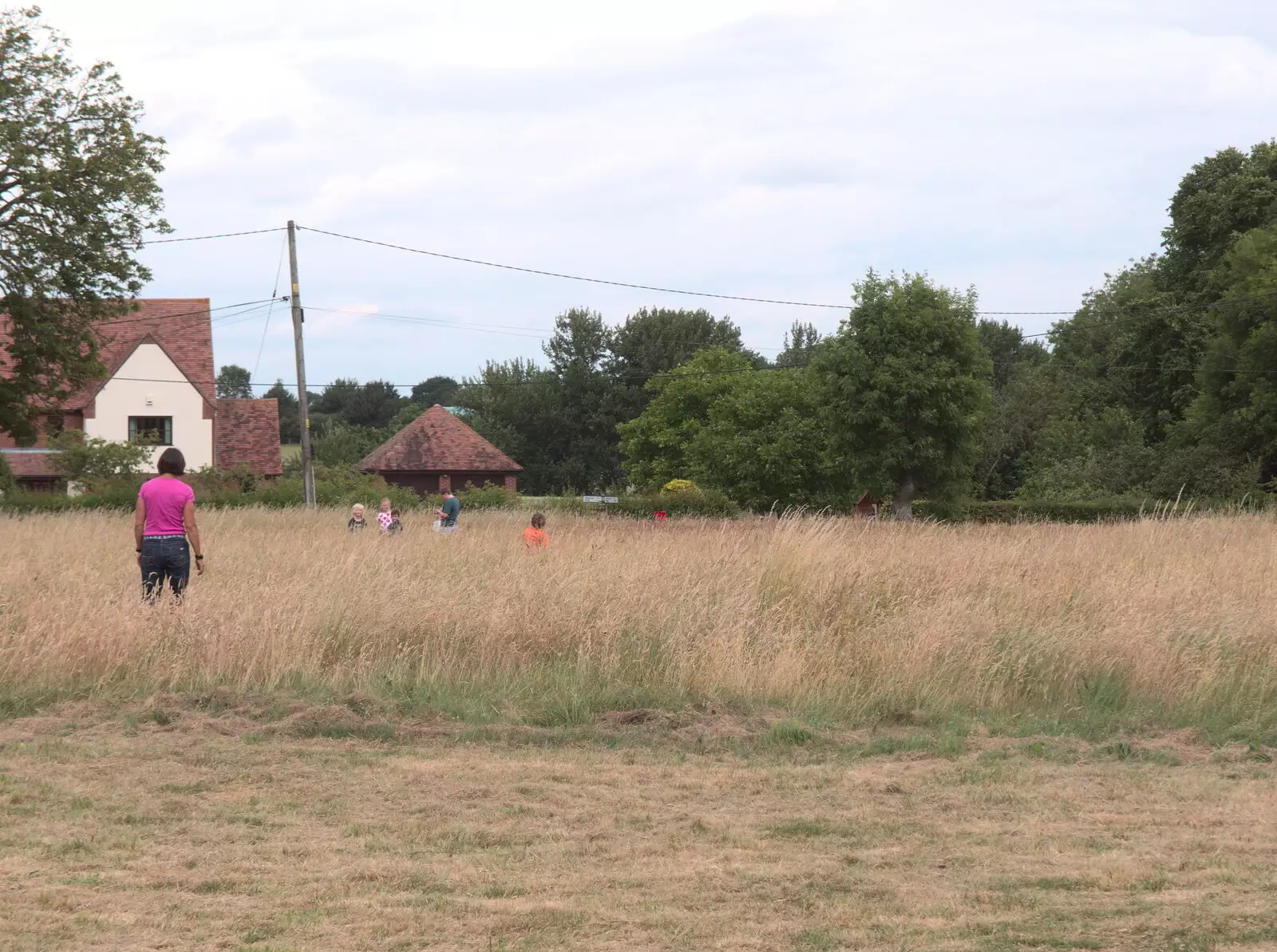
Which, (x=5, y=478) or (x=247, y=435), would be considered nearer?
(x=5, y=478)

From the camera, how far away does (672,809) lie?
5.82 meters

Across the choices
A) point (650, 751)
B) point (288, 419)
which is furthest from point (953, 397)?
point (288, 419)

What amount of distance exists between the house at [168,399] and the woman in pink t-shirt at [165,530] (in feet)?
126

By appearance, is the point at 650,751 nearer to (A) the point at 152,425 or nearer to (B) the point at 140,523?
(B) the point at 140,523

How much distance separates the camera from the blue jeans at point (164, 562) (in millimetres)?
9898

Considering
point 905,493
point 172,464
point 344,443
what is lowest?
point 905,493

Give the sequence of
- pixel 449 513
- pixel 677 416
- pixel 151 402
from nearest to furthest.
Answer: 1. pixel 449 513
2. pixel 151 402
3. pixel 677 416

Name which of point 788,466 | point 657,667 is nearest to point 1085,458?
point 788,466

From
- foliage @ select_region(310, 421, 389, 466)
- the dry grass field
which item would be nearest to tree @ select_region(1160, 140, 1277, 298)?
the dry grass field

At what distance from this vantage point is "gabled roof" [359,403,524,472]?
65062 mm

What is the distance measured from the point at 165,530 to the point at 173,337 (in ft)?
144

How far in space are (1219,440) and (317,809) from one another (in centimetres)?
3774

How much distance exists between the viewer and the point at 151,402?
4850cm

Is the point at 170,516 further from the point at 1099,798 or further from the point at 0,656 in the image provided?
the point at 1099,798
